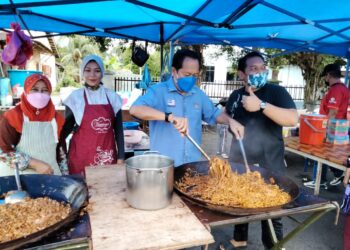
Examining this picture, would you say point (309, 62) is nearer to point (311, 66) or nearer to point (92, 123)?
point (311, 66)

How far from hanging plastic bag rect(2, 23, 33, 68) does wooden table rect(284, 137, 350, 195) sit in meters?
3.72

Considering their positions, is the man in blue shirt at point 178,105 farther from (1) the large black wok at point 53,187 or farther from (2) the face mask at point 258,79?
(1) the large black wok at point 53,187

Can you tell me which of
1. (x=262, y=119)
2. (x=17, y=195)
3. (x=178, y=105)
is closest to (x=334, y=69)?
(x=262, y=119)

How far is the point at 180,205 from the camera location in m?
1.45

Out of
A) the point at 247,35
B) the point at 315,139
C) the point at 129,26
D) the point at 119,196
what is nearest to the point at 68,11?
the point at 129,26

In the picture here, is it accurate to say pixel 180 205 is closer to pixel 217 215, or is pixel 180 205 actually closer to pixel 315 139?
pixel 217 215

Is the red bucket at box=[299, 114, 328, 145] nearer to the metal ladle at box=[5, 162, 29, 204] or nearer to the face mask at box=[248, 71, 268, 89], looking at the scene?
the face mask at box=[248, 71, 268, 89]

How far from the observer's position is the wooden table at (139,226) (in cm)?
111

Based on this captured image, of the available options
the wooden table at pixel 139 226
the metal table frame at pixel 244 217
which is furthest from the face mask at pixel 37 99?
the metal table frame at pixel 244 217

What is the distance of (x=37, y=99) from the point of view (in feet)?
7.29

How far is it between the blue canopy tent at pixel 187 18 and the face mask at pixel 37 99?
77cm

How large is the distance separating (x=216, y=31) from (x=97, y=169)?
3.73 metres

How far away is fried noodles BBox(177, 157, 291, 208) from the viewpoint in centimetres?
143

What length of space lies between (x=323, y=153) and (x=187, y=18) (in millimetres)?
2503
